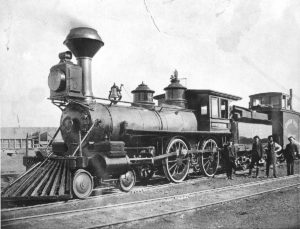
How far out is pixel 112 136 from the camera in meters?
7.97

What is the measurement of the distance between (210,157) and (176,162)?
172 cm

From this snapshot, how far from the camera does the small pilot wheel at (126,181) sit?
24.8 ft

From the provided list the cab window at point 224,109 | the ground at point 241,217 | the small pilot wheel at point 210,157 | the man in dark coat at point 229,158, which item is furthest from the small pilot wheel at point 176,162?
the ground at point 241,217

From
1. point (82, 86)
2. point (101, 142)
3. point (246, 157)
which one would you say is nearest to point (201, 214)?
point (101, 142)

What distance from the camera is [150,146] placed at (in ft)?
29.1

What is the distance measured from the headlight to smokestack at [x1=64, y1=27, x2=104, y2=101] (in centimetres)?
58

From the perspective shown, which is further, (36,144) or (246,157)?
(36,144)

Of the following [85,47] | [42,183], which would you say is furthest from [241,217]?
[85,47]

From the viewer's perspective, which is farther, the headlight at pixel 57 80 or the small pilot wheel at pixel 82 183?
the headlight at pixel 57 80

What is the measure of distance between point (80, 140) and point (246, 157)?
26.0 feet

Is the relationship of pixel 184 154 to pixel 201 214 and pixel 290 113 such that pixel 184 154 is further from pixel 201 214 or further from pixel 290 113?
pixel 290 113

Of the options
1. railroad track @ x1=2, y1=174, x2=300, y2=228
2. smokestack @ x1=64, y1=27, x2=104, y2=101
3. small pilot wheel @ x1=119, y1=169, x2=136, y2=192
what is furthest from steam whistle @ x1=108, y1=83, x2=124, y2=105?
railroad track @ x1=2, y1=174, x2=300, y2=228

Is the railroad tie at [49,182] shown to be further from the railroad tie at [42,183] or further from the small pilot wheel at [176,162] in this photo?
the small pilot wheel at [176,162]

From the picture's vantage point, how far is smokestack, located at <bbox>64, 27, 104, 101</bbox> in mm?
7727
